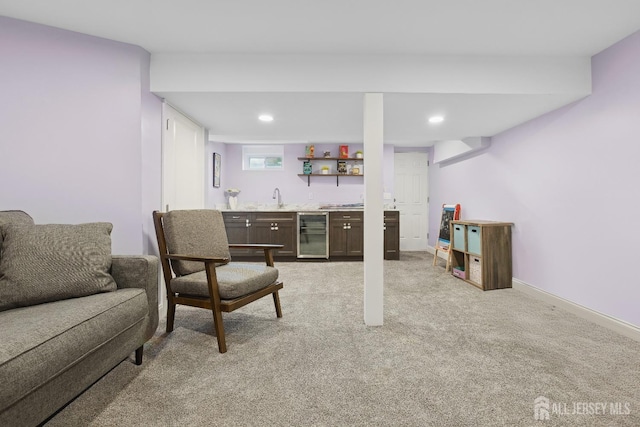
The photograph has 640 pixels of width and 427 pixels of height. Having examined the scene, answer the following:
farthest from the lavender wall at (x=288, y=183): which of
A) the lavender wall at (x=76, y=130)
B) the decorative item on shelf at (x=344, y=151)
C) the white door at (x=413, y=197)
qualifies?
→ the lavender wall at (x=76, y=130)

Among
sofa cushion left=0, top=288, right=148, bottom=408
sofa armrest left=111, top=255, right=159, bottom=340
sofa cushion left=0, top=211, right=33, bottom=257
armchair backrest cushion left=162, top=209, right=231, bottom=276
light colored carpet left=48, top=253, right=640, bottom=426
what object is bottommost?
light colored carpet left=48, top=253, right=640, bottom=426

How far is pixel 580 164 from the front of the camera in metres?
2.63

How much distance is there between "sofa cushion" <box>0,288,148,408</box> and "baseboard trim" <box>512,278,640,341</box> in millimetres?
3465

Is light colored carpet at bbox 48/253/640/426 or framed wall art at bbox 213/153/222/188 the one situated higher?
framed wall art at bbox 213/153/222/188

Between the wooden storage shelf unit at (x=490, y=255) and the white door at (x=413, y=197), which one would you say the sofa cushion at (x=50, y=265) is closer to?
the wooden storage shelf unit at (x=490, y=255)

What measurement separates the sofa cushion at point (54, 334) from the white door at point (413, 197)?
17.5ft

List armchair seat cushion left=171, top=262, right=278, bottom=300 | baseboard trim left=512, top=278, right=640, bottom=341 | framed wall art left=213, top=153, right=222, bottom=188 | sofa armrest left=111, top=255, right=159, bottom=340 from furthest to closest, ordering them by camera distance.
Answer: framed wall art left=213, top=153, right=222, bottom=188 → baseboard trim left=512, top=278, right=640, bottom=341 → armchair seat cushion left=171, top=262, right=278, bottom=300 → sofa armrest left=111, top=255, right=159, bottom=340

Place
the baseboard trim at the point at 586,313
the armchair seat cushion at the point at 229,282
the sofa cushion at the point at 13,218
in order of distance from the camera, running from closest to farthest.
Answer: the sofa cushion at the point at 13,218 → the armchair seat cushion at the point at 229,282 → the baseboard trim at the point at 586,313

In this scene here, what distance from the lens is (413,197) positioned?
6.11 metres

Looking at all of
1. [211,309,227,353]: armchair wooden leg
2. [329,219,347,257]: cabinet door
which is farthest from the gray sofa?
[329,219,347,257]: cabinet door

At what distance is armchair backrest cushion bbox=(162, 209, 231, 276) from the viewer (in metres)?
2.22

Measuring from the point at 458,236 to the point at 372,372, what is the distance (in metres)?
2.91

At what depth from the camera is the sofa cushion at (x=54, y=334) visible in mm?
959

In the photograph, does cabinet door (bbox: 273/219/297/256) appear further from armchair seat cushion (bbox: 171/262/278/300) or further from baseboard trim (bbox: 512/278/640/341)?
baseboard trim (bbox: 512/278/640/341)
